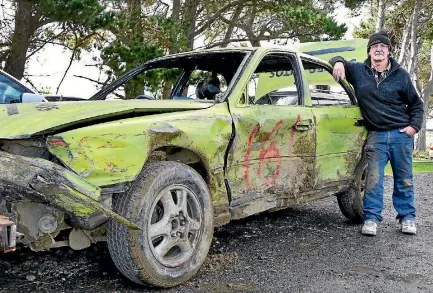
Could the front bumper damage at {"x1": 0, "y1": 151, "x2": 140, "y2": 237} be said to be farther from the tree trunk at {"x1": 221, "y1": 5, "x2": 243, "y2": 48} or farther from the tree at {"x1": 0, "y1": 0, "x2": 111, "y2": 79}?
the tree trunk at {"x1": 221, "y1": 5, "x2": 243, "y2": 48}

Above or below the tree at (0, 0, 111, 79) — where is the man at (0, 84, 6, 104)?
below

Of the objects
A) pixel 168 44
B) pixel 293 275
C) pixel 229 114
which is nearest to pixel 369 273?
pixel 293 275

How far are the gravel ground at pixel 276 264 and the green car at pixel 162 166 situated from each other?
0.27m

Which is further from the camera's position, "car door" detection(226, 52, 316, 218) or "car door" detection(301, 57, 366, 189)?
"car door" detection(301, 57, 366, 189)

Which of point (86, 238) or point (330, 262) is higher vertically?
point (86, 238)

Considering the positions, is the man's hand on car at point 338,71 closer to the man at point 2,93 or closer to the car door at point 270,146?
the car door at point 270,146

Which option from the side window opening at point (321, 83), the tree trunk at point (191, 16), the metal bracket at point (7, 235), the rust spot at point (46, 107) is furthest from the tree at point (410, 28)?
the metal bracket at point (7, 235)

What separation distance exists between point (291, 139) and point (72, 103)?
1.81 meters

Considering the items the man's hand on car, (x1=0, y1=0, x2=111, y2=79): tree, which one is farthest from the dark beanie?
(x1=0, y1=0, x2=111, y2=79): tree

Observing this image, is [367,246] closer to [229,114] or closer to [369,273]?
[369,273]

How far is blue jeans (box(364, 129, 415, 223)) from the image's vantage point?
16.4ft

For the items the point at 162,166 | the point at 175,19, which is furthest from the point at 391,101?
the point at 175,19

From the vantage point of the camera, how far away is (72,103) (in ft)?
10.7

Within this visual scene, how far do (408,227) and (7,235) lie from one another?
12.7ft
